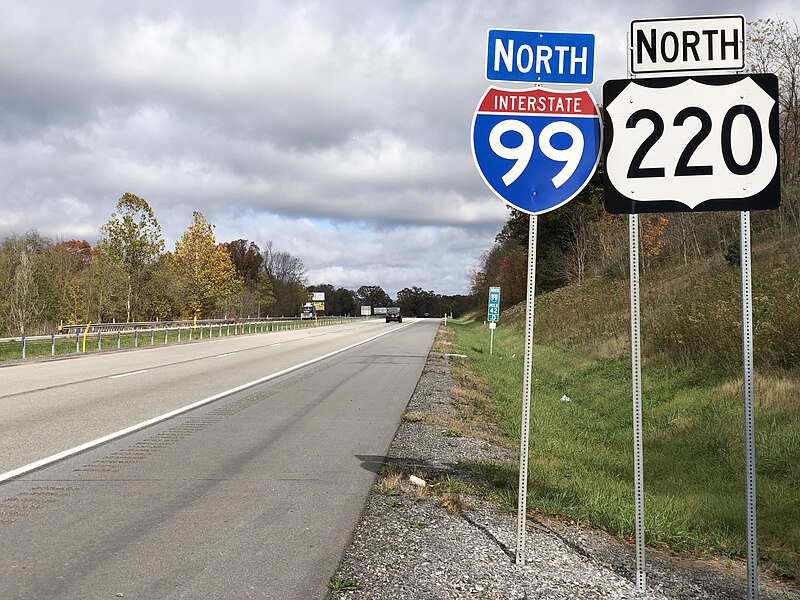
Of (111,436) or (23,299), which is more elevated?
(23,299)

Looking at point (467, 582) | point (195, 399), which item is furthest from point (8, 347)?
point (467, 582)

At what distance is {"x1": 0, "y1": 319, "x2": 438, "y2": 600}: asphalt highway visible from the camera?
4.21m

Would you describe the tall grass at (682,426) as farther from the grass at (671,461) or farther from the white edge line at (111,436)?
the white edge line at (111,436)

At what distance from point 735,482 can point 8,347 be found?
26.6 metres

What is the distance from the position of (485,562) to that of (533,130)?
2.83 metres

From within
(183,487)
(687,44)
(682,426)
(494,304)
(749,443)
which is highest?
(687,44)

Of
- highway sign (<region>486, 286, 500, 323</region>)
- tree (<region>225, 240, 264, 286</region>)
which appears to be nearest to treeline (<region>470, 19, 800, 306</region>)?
highway sign (<region>486, 286, 500, 323</region>)

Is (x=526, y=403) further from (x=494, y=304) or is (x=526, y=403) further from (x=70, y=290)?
(x=70, y=290)

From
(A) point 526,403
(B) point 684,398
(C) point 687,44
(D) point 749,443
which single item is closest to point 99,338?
(B) point 684,398

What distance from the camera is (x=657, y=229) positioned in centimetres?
4050

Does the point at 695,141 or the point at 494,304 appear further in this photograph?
the point at 494,304

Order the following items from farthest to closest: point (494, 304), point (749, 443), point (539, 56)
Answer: point (494, 304)
point (539, 56)
point (749, 443)

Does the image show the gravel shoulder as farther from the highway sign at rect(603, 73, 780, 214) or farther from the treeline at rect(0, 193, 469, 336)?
the treeline at rect(0, 193, 469, 336)

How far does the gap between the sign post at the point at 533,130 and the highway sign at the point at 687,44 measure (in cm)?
31
